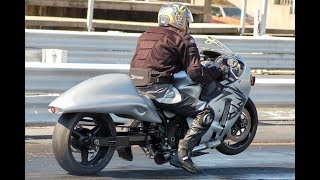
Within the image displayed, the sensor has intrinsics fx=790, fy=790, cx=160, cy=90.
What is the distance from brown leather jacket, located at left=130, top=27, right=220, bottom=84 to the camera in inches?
276

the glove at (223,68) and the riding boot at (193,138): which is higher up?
the glove at (223,68)

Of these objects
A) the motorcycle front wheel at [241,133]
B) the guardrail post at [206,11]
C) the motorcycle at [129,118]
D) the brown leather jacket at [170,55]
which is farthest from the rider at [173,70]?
the guardrail post at [206,11]

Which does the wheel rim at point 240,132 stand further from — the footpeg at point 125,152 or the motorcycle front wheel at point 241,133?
the footpeg at point 125,152

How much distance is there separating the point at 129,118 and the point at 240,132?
1.54 m

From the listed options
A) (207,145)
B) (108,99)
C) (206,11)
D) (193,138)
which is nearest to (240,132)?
(207,145)

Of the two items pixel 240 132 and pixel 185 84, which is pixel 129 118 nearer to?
pixel 185 84

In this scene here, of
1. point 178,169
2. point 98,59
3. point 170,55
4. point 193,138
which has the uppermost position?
point 170,55

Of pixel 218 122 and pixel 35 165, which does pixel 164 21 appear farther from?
pixel 35 165

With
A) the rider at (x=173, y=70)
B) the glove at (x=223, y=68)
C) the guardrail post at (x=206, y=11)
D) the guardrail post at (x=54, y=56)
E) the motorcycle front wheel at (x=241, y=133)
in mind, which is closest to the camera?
the rider at (x=173, y=70)

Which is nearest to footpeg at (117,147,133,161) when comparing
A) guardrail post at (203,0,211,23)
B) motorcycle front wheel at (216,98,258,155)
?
motorcycle front wheel at (216,98,258,155)

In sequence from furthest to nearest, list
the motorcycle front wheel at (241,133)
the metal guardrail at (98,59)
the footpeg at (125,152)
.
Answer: the metal guardrail at (98,59) → the motorcycle front wheel at (241,133) → the footpeg at (125,152)

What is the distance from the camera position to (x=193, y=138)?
23.3 ft

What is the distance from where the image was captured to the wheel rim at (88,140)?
265 inches

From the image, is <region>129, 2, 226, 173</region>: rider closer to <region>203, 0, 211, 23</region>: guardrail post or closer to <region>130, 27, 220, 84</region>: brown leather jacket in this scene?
<region>130, 27, 220, 84</region>: brown leather jacket
